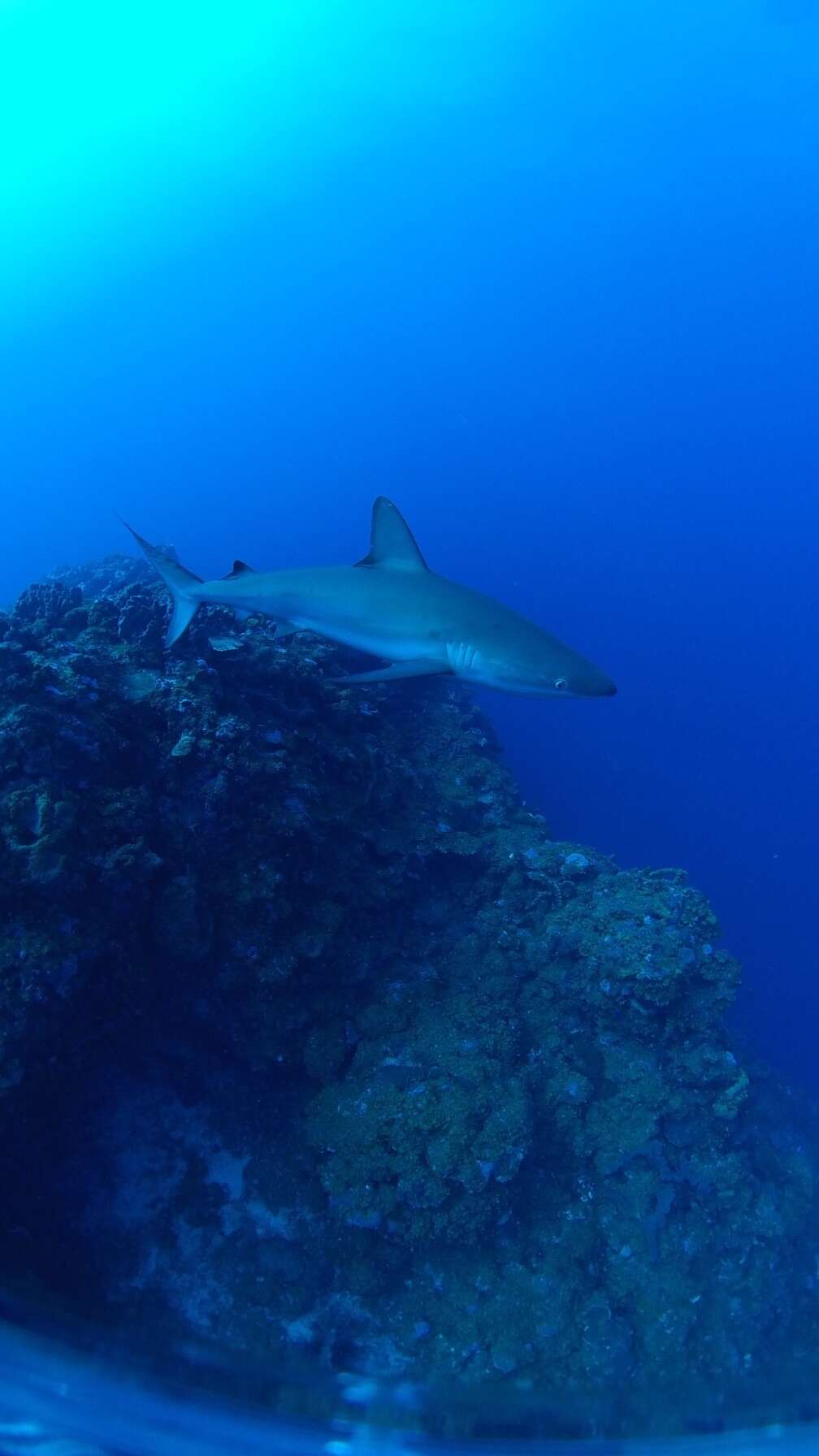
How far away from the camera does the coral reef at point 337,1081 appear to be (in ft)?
12.6

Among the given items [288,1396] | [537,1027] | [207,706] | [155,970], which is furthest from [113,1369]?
[537,1027]

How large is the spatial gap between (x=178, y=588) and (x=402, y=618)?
6.50 feet

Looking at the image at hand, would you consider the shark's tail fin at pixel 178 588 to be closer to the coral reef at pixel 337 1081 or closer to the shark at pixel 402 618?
the shark at pixel 402 618

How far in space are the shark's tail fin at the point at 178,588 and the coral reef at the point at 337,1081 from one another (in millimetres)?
283

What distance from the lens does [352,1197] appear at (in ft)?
15.2

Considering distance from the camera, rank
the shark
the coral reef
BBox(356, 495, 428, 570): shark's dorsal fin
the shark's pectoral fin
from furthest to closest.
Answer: BBox(356, 495, 428, 570): shark's dorsal fin < the shark's pectoral fin < the shark < the coral reef

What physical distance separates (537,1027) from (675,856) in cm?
984

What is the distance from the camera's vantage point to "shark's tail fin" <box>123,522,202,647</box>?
5.69 m

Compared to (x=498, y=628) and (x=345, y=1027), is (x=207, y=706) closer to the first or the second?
(x=498, y=628)

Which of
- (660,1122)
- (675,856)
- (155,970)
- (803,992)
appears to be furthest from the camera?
(675,856)

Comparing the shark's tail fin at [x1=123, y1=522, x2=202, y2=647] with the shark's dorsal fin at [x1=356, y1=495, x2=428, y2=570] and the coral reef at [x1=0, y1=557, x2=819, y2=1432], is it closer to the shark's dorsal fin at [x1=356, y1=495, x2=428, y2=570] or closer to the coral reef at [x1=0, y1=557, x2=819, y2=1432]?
the coral reef at [x1=0, y1=557, x2=819, y2=1432]

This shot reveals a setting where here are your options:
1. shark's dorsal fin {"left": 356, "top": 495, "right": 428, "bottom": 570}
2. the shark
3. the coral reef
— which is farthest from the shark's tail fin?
shark's dorsal fin {"left": 356, "top": 495, "right": 428, "bottom": 570}

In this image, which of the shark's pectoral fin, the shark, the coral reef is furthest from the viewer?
the shark's pectoral fin

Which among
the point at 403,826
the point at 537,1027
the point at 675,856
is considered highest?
the point at 675,856
